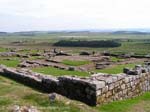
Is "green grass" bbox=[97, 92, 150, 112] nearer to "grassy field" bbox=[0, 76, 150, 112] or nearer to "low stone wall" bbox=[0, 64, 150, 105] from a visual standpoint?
"grassy field" bbox=[0, 76, 150, 112]

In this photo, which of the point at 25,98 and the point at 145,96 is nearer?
the point at 25,98

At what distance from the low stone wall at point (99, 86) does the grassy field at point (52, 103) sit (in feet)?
1.62

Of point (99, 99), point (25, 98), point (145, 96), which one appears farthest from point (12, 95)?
point (145, 96)

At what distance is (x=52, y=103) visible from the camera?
1383cm

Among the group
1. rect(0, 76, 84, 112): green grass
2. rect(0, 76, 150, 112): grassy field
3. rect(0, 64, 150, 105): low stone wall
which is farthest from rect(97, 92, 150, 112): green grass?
rect(0, 76, 84, 112): green grass

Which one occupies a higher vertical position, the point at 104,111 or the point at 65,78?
the point at 65,78

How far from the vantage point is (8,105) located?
13.5 meters

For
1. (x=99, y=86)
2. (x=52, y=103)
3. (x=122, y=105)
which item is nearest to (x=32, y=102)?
(x=52, y=103)

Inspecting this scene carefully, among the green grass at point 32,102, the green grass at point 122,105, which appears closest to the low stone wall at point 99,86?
the green grass at point 122,105

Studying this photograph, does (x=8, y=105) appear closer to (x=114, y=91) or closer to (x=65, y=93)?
(x=65, y=93)

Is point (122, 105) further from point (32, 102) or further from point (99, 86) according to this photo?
point (32, 102)

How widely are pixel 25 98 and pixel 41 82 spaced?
3.99 meters

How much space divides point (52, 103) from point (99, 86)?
8.29 feet

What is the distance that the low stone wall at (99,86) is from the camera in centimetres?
1504
